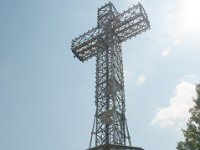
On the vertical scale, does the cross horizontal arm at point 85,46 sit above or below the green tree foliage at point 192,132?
above

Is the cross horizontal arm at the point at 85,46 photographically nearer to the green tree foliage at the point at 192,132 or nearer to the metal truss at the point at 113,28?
the metal truss at the point at 113,28

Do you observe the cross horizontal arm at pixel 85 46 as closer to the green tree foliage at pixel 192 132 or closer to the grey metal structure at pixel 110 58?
the grey metal structure at pixel 110 58

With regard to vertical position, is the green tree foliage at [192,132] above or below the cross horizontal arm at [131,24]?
below

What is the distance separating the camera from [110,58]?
29.6 meters

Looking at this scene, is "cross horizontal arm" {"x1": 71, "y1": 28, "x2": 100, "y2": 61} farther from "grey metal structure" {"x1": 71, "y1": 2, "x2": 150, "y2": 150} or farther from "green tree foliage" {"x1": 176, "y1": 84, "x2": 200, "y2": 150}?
"green tree foliage" {"x1": 176, "y1": 84, "x2": 200, "y2": 150}

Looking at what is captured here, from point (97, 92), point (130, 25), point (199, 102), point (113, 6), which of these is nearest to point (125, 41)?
point (130, 25)

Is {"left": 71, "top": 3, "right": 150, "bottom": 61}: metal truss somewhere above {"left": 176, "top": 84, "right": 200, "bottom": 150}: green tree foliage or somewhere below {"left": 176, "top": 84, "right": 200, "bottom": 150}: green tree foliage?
above

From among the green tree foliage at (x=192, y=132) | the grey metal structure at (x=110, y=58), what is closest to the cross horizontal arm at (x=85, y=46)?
the grey metal structure at (x=110, y=58)

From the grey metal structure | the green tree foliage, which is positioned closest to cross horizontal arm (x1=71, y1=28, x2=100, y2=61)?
the grey metal structure

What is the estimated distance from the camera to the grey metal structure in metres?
26.1

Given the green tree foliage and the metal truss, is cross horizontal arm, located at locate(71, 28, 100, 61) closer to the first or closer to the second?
the metal truss

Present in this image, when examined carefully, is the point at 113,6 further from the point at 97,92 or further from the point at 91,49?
the point at 97,92

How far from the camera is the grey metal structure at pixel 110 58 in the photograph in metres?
26.1

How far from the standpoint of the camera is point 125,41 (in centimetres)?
3200
